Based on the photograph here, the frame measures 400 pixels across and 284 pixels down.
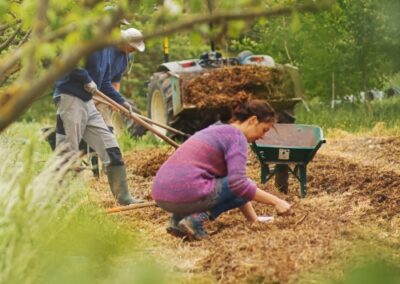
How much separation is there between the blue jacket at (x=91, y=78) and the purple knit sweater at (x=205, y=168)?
183cm

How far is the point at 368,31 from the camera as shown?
15719mm

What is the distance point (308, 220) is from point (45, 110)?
2270 cm

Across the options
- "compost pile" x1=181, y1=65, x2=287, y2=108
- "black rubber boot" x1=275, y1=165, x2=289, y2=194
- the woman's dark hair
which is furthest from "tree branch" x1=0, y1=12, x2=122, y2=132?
"compost pile" x1=181, y1=65, x2=287, y2=108

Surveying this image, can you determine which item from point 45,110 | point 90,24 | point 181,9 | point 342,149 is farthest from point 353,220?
point 45,110

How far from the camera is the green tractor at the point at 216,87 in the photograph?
11742 mm

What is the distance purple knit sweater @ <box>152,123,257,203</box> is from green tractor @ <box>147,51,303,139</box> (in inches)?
237

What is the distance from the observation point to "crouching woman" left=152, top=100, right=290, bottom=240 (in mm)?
5461

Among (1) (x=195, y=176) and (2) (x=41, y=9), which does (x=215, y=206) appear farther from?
(2) (x=41, y=9)

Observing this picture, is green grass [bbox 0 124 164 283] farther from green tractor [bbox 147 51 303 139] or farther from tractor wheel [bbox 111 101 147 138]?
tractor wheel [bbox 111 101 147 138]

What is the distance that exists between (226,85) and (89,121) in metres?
4.38

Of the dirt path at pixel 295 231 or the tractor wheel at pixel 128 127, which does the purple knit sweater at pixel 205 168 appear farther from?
the tractor wheel at pixel 128 127

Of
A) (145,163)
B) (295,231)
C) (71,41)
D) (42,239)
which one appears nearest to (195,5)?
(71,41)

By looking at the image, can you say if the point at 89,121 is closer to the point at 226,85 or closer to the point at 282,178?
the point at 282,178

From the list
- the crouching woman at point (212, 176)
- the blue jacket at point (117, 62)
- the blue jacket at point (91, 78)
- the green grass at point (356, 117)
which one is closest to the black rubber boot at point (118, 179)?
the blue jacket at point (91, 78)
